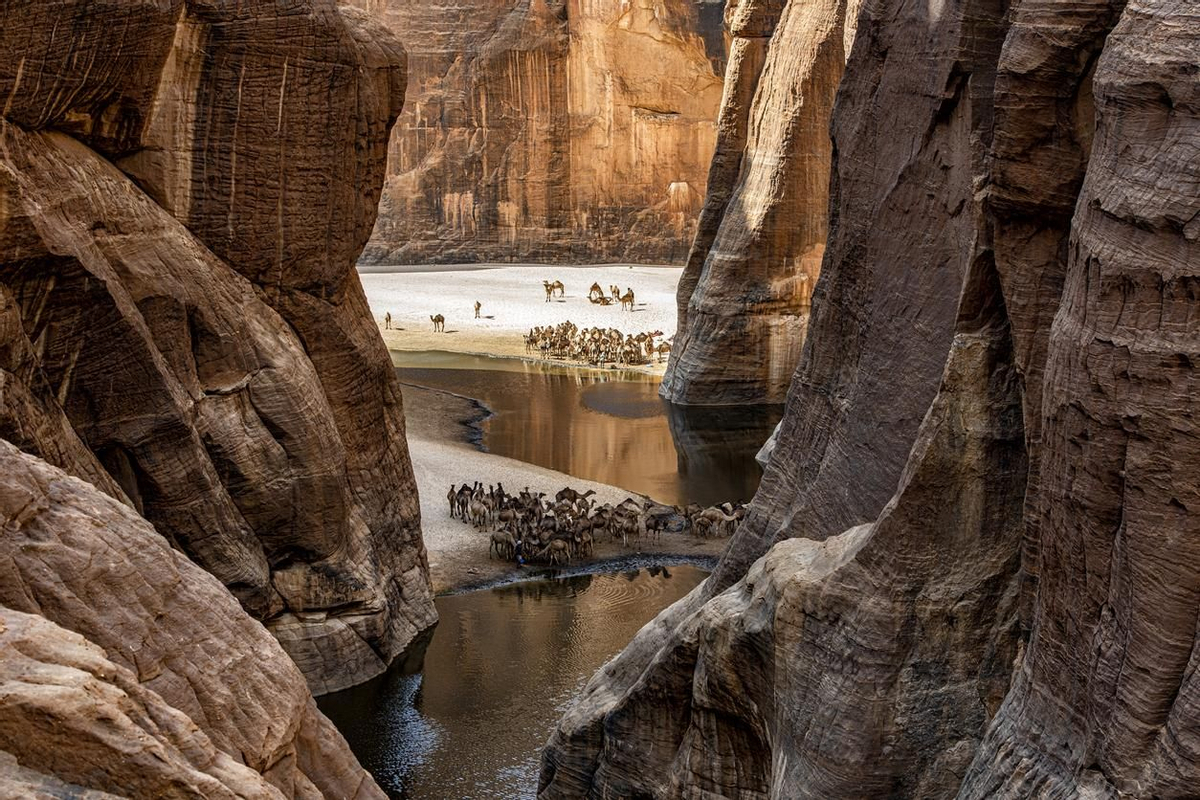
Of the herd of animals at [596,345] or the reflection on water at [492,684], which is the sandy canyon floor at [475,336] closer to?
the herd of animals at [596,345]

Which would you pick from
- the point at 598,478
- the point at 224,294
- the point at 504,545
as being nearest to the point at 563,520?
the point at 504,545

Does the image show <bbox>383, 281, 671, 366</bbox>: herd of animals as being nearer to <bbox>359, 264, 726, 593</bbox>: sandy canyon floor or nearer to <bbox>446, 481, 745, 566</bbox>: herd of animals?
<bbox>359, 264, 726, 593</bbox>: sandy canyon floor

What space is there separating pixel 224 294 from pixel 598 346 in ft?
79.9

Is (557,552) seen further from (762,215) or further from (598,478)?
(762,215)

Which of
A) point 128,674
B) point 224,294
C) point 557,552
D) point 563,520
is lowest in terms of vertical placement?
point 557,552

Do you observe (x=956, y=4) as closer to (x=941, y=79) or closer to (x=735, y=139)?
(x=941, y=79)

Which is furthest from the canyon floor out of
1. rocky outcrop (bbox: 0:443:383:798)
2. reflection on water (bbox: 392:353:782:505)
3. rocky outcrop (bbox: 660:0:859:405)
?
rocky outcrop (bbox: 0:443:383:798)

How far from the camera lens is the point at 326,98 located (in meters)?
17.5

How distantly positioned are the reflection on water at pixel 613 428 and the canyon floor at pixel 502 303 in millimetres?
2641

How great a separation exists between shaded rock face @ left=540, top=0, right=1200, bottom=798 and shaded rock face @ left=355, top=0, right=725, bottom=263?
1836 inches

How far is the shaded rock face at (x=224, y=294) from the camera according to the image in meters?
14.0

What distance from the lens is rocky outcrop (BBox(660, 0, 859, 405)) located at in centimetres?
3162

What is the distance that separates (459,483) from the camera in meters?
25.7

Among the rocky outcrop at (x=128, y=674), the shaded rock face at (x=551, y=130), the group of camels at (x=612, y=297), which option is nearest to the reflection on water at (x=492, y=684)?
the rocky outcrop at (x=128, y=674)
